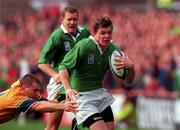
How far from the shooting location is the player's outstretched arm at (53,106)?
36.9 ft

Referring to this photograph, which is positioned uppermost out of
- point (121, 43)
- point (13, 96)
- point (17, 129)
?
point (13, 96)

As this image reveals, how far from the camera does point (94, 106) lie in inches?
509

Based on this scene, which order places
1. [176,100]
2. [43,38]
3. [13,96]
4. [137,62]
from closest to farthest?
[13,96], [176,100], [137,62], [43,38]

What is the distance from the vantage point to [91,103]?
12906 millimetres

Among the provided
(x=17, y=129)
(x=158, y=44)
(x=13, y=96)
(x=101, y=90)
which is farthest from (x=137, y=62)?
(x=13, y=96)

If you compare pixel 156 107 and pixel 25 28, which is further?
pixel 25 28

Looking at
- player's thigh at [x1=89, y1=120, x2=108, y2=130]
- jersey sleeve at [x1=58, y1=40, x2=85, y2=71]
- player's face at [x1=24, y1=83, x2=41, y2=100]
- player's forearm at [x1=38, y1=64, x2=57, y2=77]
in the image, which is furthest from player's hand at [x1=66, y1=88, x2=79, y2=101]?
player's forearm at [x1=38, y1=64, x2=57, y2=77]

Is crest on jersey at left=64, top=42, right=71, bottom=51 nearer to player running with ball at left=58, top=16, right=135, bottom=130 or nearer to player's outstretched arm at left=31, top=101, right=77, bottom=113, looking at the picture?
player running with ball at left=58, top=16, right=135, bottom=130

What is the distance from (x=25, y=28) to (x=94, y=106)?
17.3 metres

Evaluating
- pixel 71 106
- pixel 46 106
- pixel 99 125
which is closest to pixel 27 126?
pixel 99 125

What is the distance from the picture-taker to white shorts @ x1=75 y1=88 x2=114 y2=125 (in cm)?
1282

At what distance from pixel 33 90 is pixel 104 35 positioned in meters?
1.44

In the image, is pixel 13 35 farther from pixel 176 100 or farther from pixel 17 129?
pixel 176 100

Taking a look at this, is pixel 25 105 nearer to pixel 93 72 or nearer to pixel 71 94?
pixel 71 94
